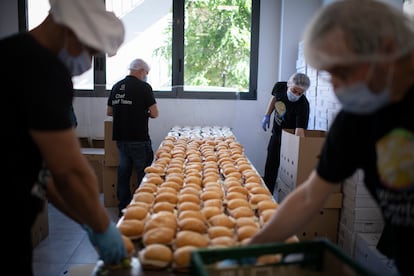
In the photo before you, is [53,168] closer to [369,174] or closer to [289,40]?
[369,174]

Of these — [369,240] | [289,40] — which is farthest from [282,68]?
[369,240]

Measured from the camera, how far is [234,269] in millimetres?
921

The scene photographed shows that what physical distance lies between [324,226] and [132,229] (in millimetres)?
2013

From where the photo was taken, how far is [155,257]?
48.2 inches

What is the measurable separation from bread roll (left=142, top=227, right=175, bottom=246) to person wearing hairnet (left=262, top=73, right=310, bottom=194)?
238 cm

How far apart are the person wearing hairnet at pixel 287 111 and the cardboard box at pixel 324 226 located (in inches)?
33.6

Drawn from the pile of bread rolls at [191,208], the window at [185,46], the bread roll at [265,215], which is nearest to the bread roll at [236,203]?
the pile of bread rolls at [191,208]

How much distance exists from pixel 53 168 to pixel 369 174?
0.84 metres

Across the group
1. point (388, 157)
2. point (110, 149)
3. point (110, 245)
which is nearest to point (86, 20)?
point (110, 245)

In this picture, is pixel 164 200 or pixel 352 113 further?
pixel 164 200

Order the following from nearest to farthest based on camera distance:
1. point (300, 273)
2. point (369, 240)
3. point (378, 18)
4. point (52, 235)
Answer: point (378, 18) < point (300, 273) < point (369, 240) < point (52, 235)

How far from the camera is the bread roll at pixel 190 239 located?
4.37ft

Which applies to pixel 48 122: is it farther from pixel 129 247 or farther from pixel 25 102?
pixel 129 247

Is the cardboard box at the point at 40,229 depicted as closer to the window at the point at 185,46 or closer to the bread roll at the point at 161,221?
the bread roll at the point at 161,221
